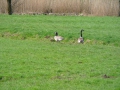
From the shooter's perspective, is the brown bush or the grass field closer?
the grass field

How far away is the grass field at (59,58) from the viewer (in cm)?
1322

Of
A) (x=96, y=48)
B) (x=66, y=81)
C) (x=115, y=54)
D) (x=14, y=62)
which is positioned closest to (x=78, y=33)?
(x=96, y=48)

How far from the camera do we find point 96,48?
2117 centimetres

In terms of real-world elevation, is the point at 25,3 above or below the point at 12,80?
above

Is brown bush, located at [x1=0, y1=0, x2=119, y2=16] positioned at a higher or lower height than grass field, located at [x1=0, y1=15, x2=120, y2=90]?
higher

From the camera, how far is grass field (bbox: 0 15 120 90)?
13.2m

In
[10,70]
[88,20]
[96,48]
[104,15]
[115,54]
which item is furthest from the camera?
[104,15]

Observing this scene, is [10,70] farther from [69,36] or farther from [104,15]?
[104,15]

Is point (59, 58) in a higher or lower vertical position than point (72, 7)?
lower

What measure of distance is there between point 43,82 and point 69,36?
11945 millimetres

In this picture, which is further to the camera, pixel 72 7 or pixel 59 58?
pixel 72 7

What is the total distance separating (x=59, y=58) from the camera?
17438 millimetres

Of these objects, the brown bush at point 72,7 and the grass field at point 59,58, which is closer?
the grass field at point 59,58

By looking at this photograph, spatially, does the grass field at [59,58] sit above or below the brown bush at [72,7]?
below
